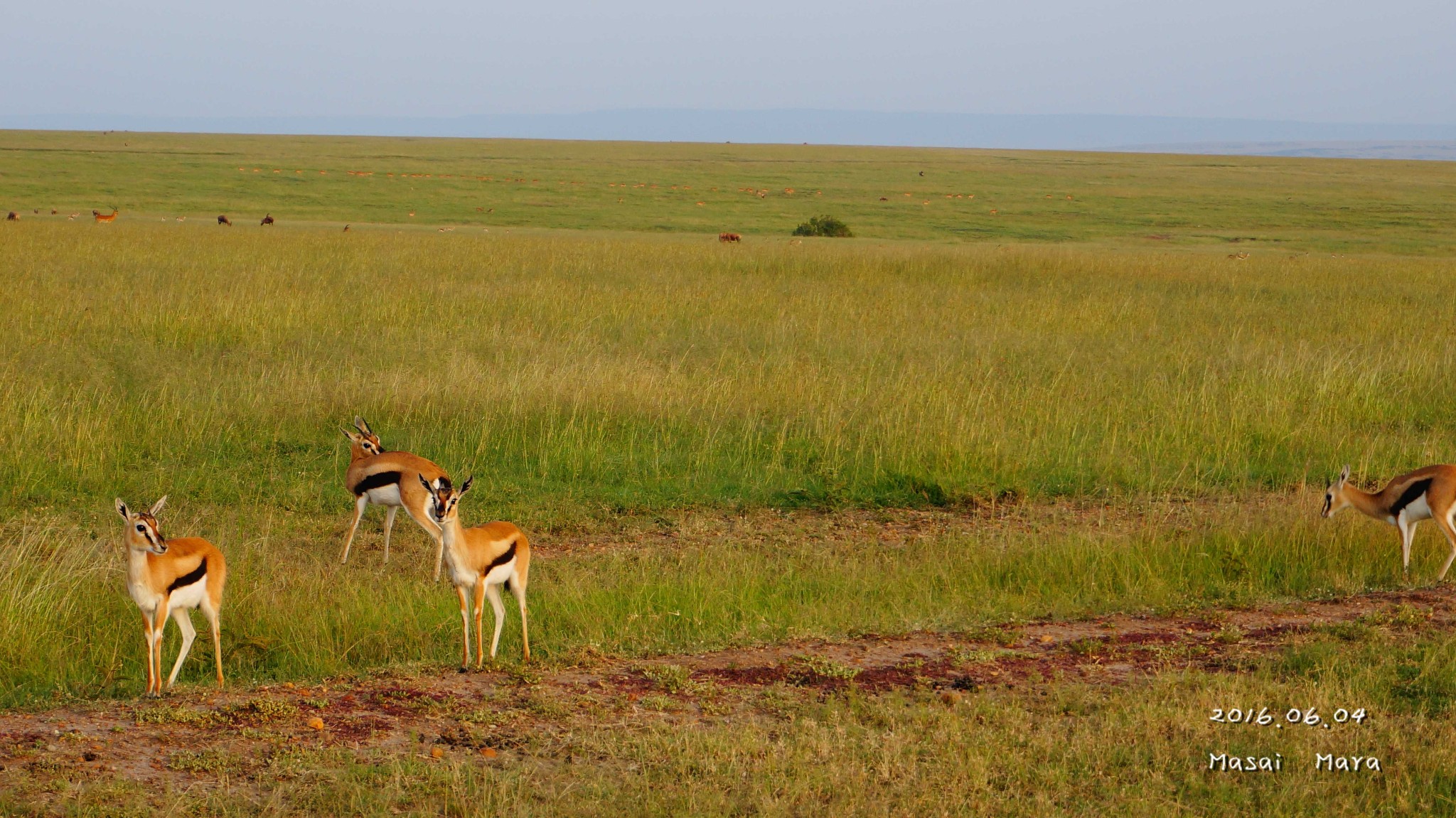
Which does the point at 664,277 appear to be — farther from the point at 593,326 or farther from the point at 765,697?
the point at 765,697

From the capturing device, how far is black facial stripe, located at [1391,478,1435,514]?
777cm

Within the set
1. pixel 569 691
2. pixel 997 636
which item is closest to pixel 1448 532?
pixel 997 636

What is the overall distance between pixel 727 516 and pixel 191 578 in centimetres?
472

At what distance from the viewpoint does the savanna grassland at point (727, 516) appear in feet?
15.7

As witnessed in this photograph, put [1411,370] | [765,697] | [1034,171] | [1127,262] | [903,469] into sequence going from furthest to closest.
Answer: [1034,171] < [1127,262] < [1411,370] < [903,469] < [765,697]

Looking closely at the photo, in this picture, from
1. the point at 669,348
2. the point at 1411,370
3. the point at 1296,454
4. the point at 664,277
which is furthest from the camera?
the point at 664,277

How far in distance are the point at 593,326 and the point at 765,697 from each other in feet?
40.8

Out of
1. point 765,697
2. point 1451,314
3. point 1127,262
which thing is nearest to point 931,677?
point 765,697

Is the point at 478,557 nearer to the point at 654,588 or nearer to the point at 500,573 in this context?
the point at 500,573

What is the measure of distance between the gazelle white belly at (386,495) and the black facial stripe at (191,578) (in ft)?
6.31

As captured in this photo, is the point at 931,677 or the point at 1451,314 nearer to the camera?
the point at 931,677

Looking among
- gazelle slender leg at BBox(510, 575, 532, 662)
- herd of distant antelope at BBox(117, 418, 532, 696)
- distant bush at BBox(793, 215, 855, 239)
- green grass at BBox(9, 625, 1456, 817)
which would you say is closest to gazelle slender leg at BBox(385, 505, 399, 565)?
herd of distant antelope at BBox(117, 418, 532, 696)

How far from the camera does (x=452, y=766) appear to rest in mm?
4750

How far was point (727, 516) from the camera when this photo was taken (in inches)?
384
